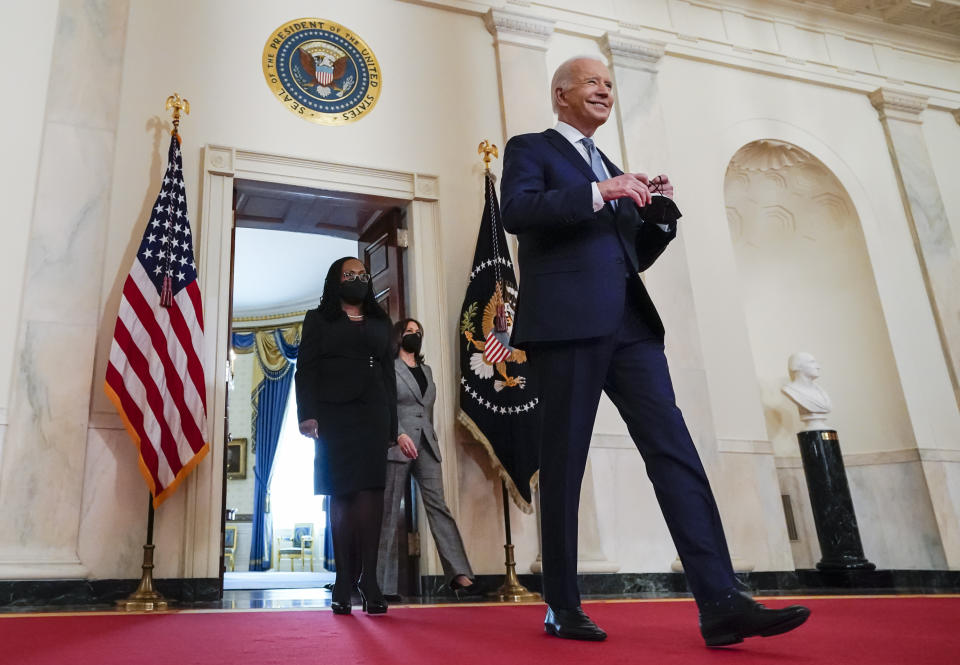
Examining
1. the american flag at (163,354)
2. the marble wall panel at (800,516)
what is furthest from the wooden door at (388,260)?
the marble wall panel at (800,516)

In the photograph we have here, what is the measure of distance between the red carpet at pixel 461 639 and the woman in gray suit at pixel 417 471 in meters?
1.41

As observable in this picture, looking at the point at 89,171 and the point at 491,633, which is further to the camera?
the point at 89,171

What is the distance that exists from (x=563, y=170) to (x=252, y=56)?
3.87 m

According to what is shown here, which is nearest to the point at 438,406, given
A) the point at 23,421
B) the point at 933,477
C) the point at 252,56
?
the point at 23,421

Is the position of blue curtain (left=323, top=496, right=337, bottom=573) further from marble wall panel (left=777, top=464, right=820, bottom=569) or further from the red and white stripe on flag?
the red and white stripe on flag

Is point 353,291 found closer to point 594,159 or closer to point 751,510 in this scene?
point 594,159

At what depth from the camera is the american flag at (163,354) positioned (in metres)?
4.21

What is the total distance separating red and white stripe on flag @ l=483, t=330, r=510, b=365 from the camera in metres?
4.85

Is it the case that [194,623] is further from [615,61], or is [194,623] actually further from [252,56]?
[615,61]

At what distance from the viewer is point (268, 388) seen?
484 inches

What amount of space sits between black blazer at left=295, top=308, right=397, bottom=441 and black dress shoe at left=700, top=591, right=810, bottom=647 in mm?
1838

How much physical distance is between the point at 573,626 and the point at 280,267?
9447 mm

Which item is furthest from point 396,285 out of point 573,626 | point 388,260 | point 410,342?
point 573,626

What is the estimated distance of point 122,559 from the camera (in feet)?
13.8
